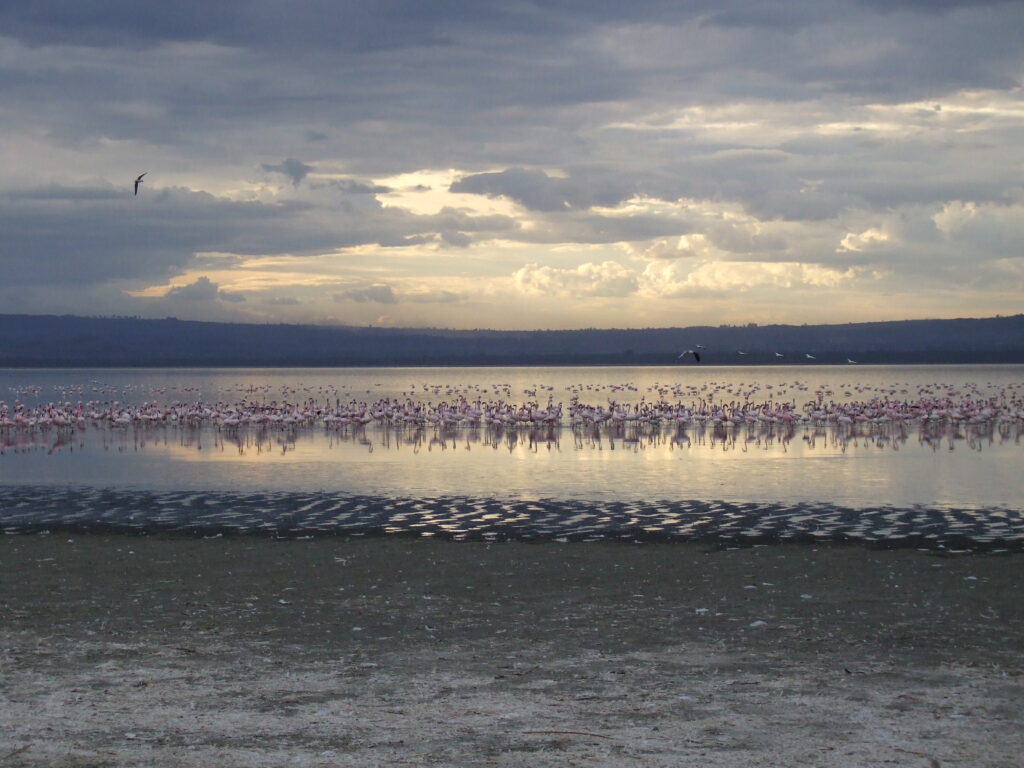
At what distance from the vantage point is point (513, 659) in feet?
31.3

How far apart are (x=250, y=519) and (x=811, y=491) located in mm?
10477

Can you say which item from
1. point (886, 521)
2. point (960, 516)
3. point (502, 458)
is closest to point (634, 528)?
point (886, 521)

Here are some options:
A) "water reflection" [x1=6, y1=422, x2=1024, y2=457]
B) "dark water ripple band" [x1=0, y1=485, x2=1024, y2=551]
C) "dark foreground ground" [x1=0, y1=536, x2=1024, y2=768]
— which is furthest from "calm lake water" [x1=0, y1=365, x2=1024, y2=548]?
"dark foreground ground" [x1=0, y1=536, x2=1024, y2=768]

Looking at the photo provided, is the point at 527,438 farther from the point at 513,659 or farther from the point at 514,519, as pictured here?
the point at 513,659

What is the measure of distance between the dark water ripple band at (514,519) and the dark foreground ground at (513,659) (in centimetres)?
170

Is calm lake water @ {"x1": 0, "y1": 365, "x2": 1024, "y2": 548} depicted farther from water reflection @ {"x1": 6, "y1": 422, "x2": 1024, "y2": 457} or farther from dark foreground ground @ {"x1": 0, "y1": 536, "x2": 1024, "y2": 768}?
dark foreground ground @ {"x1": 0, "y1": 536, "x2": 1024, "y2": 768}

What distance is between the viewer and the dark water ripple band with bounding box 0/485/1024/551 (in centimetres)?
1656

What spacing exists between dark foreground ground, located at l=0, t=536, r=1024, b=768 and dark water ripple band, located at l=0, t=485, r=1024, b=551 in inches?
67.1

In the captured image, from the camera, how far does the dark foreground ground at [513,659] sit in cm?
737

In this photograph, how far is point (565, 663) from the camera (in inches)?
369

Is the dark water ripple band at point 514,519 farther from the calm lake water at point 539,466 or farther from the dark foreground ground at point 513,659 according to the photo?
the dark foreground ground at point 513,659

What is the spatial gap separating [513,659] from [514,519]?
29.3 ft

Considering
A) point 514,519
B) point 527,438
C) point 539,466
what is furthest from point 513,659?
point 527,438

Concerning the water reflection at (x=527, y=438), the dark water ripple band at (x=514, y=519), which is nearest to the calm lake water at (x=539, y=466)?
the water reflection at (x=527, y=438)
